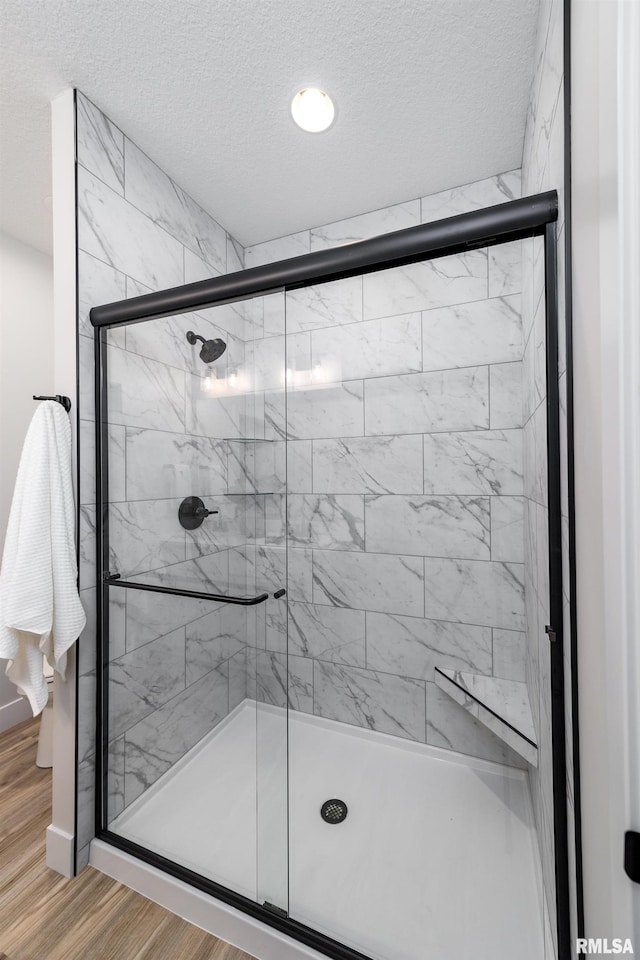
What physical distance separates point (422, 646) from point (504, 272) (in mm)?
1531

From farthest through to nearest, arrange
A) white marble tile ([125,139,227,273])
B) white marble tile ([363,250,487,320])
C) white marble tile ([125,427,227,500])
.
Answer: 1. white marble tile ([363,250,487,320])
2. white marble tile ([125,139,227,273])
3. white marble tile ([125,427,227,500])

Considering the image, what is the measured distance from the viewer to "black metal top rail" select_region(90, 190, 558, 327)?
83 cm

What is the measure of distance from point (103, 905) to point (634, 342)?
1.79m

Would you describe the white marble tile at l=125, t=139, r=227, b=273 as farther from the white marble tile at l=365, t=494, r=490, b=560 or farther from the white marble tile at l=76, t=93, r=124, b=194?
the white marble tile at l=365, t=494, r=490, b=560

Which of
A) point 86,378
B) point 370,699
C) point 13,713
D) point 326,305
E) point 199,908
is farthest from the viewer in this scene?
point 13,713

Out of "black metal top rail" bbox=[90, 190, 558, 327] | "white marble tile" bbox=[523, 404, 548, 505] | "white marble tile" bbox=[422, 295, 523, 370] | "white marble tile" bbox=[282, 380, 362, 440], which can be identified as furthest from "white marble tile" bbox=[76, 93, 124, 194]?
"white marble tile" bbox=[523, 404, 548, 505]

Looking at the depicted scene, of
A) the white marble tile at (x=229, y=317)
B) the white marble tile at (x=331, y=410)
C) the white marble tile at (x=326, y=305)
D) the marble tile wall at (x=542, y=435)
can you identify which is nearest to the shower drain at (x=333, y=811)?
the marble tile wall at (x=542, y=435)

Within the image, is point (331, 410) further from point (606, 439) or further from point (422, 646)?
point (606, 439)

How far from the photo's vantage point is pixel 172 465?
4.23ft

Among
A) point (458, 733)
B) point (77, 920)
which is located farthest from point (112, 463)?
point (458, 733)

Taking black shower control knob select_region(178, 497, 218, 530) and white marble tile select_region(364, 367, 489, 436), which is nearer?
black shower control knob select_region(178, 497, 218, 530)

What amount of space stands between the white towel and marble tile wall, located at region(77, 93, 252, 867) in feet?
0.29

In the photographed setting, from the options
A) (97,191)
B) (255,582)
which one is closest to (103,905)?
(255,582)

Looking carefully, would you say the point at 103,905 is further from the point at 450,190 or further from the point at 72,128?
the point at 450,190
